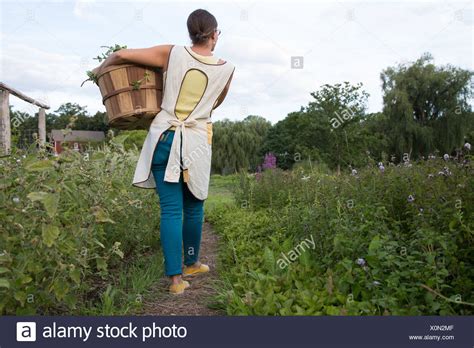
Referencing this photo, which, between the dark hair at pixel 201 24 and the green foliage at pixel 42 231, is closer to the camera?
the green foliage at pixel 42 231

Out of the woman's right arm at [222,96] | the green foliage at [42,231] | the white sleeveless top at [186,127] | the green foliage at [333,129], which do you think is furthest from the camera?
the green foliage at [333,129]

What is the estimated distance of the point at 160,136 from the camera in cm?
326

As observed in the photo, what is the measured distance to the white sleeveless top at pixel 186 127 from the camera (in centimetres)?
324

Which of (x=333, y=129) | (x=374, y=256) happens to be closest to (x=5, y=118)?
(x=374, y=256)

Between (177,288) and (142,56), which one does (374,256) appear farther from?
(142,56)

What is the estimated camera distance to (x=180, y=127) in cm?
328

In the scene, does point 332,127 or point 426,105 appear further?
point 426,105

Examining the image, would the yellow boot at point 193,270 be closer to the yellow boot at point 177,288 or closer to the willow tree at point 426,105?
the yellow boot at point 177,288

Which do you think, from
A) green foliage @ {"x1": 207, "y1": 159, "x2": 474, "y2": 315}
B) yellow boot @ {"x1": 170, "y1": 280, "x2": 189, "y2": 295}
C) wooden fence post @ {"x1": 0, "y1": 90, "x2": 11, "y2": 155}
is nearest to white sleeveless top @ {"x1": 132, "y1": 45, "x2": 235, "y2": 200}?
yellow boot @ {"x1": 170, "y1": 280, "x2": 189, "y2": 295}

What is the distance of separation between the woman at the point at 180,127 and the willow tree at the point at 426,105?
2776 centimetres

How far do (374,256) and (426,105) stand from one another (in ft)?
101

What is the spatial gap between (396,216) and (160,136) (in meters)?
1.75

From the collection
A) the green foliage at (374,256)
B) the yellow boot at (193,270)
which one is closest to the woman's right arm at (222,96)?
the green foliage at (374,256)

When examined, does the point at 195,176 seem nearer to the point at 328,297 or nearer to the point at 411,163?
the point at 328,297
